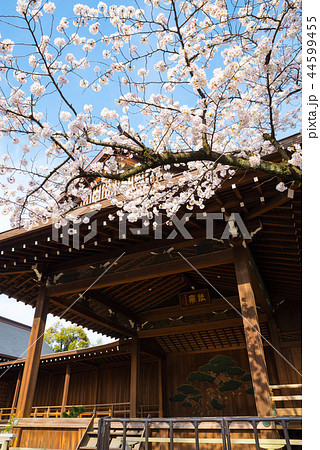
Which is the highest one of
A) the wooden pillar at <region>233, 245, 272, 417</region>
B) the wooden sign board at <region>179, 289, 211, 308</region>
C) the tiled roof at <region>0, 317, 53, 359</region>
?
the tiled roof at <region>0, 317, 53, 359</region>

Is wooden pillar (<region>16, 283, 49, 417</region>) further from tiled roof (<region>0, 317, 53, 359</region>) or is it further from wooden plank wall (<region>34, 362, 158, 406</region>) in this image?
tiled roof (<region>0, 317, 53, 359</region>)

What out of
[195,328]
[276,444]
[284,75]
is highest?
[284,75]

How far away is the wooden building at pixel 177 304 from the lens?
5449 mm

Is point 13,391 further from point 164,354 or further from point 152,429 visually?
point 152,429

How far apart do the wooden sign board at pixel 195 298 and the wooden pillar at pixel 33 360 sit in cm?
413

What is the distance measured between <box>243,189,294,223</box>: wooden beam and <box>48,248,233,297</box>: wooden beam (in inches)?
32.0

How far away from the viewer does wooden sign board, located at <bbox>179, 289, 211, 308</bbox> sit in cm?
927

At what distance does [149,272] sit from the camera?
21.1 feet

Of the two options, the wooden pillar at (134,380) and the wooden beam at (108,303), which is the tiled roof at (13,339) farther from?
the wooden beam at (108,303)

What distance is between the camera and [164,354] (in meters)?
11.2

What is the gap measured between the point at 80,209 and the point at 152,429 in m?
3.92

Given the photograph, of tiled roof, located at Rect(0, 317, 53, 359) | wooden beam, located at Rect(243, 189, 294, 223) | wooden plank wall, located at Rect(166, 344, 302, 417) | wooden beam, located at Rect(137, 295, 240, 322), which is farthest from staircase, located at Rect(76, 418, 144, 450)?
tiled roof, located at Rect(0, 317, 53, 359)

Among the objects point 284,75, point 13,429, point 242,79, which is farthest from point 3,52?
point 13,429

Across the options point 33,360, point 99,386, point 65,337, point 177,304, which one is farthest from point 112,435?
point 65,337
